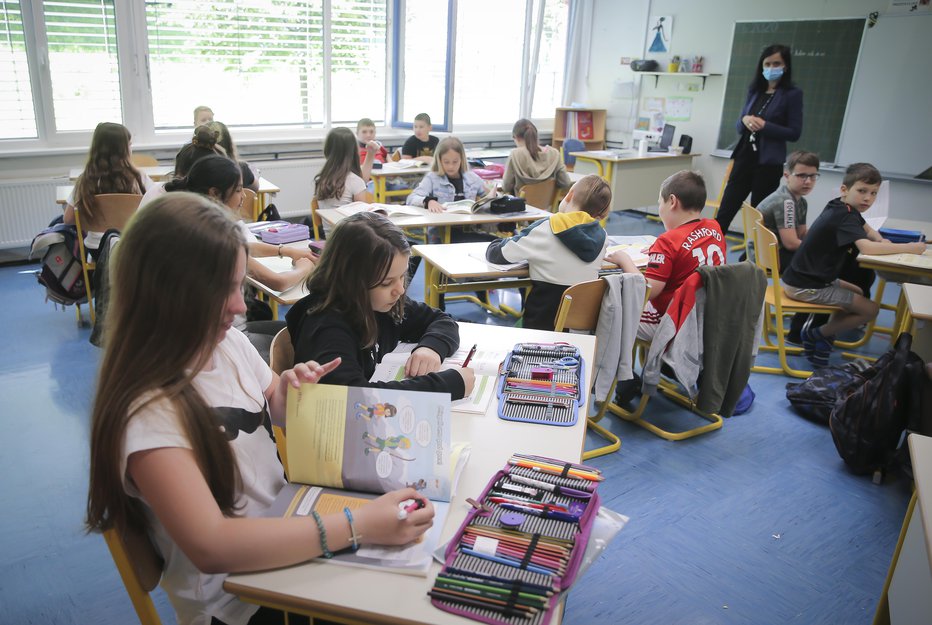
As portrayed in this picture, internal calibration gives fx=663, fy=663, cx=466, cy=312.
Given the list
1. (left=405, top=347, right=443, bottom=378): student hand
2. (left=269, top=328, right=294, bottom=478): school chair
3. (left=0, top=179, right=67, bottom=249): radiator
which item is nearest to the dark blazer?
(left=405, top=347, right=443, bottom=378): student hand

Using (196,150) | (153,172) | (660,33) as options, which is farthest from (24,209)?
(660,33)

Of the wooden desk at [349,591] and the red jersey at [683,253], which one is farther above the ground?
the red jersey at [683,253]

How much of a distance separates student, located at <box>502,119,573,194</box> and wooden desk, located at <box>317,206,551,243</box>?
2.17 ft

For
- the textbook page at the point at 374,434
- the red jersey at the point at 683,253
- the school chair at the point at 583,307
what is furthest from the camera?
the red jersey at the point at 683,253

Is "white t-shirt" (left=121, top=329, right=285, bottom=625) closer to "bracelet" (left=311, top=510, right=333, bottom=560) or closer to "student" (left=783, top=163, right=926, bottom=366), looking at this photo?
"bracelet" (left=311, top=510, right=333, bottom=560)

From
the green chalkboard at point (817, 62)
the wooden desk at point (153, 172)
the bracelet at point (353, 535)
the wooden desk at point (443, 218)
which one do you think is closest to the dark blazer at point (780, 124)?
the green chalkboard at point (817, 62)

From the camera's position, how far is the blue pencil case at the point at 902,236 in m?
3.87

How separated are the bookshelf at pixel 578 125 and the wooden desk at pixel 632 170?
103 centimetres

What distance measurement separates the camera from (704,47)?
679 cm

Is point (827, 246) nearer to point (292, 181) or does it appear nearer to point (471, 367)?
point (471, 367)

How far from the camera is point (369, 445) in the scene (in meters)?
1.16

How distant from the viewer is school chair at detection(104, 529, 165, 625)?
3.30 feet

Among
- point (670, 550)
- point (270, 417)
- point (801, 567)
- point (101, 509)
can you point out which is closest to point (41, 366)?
point (270, 417)

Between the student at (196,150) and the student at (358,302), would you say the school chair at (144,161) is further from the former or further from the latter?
the student at (358,302)
